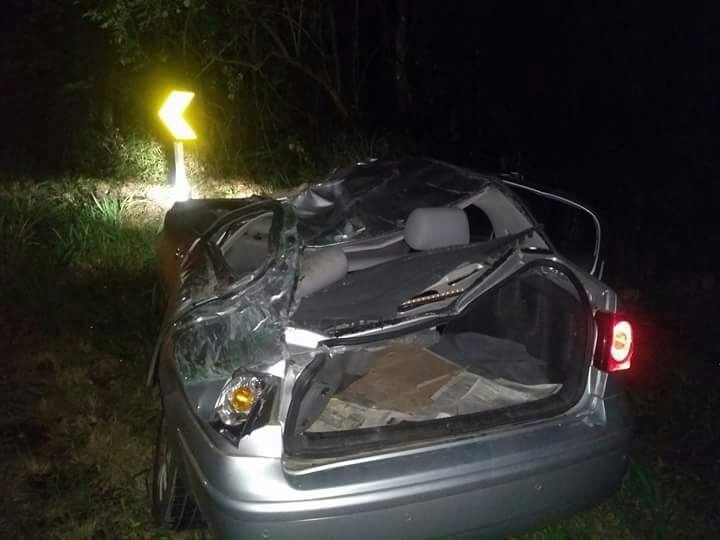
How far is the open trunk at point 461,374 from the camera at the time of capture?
257cm

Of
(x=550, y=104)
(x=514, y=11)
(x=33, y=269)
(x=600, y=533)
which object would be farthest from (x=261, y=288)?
(x=514, y=11)

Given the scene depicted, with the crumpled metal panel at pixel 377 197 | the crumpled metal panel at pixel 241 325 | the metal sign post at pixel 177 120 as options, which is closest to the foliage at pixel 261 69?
the metal sign post at pixel 177 120

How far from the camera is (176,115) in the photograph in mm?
6203

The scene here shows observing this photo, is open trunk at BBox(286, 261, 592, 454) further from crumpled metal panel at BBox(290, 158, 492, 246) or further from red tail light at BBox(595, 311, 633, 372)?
crumpled metal panel at BBox(290, 158, 492, 246)

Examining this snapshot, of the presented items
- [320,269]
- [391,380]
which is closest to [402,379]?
[391,380]

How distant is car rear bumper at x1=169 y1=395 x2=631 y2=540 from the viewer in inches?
92.1

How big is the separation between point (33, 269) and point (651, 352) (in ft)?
15.7

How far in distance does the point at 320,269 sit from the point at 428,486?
1051mm

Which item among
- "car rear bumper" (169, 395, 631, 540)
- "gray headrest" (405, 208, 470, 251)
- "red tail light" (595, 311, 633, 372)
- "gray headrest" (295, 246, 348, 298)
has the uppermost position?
"gray headrest" (405, 208, 470, 251)

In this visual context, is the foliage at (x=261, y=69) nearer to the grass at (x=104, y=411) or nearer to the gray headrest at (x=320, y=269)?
the grass at (x=104, y=411)

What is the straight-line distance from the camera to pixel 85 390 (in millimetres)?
4477

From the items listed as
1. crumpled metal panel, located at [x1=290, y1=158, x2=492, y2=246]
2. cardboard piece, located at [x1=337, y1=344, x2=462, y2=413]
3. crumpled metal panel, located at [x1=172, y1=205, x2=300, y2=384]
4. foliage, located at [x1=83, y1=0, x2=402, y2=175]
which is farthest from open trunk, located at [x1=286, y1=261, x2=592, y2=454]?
foliage, located at [x1=83, y1=0, x2=402, y2=175]

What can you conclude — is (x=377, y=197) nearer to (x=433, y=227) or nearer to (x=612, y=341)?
(x=433, y=227)

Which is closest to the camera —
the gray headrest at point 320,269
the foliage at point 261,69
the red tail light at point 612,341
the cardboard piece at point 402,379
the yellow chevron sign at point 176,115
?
the red tail light at point 612,341
